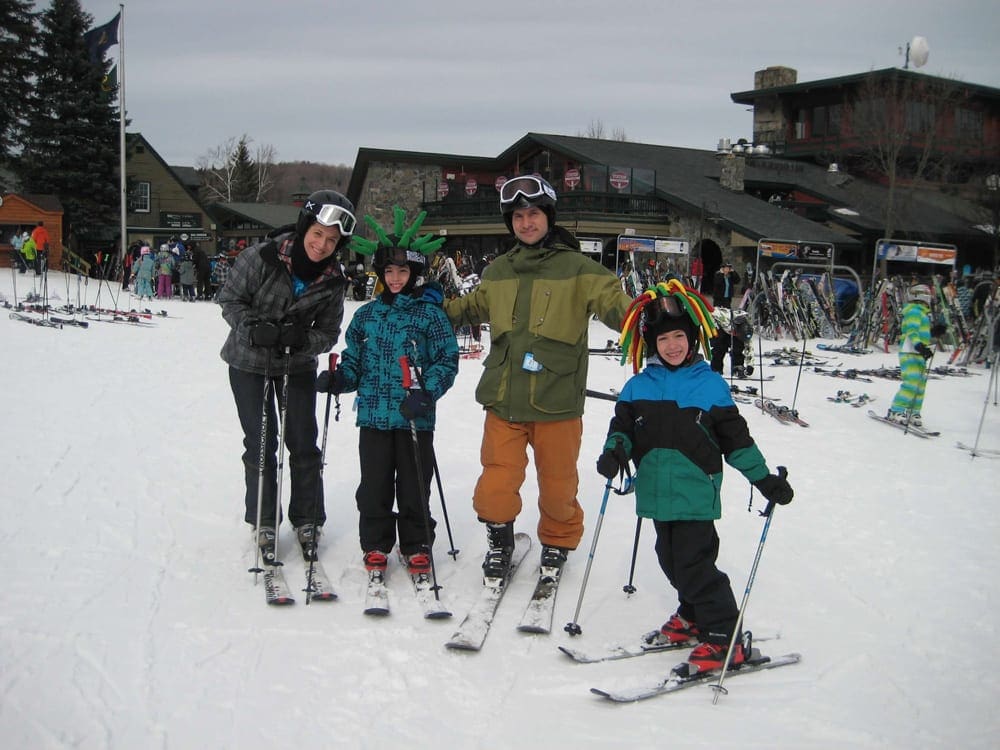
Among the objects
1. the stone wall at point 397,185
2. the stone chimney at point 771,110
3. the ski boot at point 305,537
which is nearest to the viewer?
the ski boot at point 305,537

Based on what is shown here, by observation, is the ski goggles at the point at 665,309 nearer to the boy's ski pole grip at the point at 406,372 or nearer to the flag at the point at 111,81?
the boy's ski pole grip at the point at 406,372

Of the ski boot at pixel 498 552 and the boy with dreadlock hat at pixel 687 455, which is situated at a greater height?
the boy with dreadlock hat at pixel 687 455

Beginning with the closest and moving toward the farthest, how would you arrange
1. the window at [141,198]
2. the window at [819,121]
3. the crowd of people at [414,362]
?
the crowd of people at [414,362]
the window at [819,121]
the window at [141,198]

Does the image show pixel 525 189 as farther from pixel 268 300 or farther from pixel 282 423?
pixel 282 423

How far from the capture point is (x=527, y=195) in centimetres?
413

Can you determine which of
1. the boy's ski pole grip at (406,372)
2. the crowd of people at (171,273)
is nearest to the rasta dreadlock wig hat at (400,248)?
→ the boy's ski pole grip at (406,372)

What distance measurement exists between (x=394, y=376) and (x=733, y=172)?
2875 centimetres

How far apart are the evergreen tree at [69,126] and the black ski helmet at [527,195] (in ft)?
118

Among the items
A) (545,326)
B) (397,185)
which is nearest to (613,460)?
(545,326)

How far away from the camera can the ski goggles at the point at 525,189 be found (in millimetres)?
4137

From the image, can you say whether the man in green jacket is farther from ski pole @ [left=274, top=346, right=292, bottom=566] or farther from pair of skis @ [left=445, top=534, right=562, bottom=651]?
ski pole @ [left=274, top=346, right=292, bottom=566]

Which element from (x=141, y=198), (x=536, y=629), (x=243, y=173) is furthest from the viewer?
(x=243, y=173)

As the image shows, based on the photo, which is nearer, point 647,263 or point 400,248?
point 400,248

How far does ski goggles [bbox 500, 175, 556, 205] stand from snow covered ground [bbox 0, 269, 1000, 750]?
6.30ft
